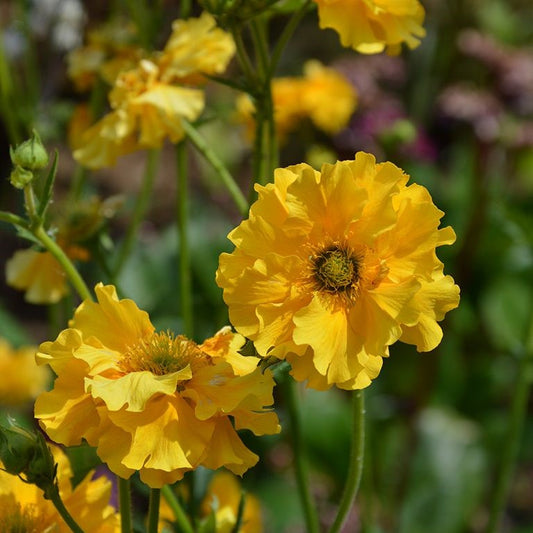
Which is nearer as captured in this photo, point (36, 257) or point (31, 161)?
point (31, 161)

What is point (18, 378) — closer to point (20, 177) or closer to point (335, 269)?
point (20, 177)

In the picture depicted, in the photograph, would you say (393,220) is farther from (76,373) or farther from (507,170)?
(507,170)

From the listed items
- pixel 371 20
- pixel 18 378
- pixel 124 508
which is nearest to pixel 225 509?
pixel 124 508

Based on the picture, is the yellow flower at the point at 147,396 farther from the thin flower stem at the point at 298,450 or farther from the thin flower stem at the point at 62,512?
the thin flower stem at the point at 298,450

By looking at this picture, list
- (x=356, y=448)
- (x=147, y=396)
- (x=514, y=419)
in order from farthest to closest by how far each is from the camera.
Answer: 1. (x=514, y=419)
2. (x=356, y=448)
3. (x=147, y=396)

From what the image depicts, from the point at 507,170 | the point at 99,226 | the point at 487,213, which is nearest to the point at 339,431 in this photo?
the point at 487,213

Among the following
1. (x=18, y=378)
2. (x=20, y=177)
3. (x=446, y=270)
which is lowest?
(x=446, y=270)
